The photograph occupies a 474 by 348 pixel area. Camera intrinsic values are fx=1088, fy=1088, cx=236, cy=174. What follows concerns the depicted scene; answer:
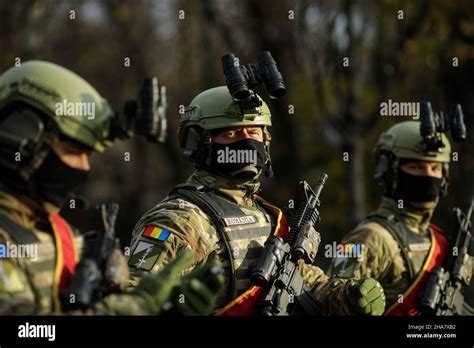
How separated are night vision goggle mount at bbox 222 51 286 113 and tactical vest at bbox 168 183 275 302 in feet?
1.99

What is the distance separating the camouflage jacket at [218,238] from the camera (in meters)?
6.17

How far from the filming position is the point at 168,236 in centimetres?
620

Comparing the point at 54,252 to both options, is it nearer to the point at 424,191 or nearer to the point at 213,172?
the point at 213,172

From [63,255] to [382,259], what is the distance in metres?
3.46

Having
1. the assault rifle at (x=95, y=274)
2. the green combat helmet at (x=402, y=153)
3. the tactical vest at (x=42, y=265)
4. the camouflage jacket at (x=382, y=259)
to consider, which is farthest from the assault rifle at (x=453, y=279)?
the tactical vest at (x=42, y=265)

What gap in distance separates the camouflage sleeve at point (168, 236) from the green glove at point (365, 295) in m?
0.92

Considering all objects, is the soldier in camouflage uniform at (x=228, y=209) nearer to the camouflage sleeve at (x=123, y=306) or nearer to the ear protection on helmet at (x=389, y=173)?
the camouflage sleeve at (x=123, y=306)

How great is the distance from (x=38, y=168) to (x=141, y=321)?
1245 millimetres

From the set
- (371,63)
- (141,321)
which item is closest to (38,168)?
(141,321)

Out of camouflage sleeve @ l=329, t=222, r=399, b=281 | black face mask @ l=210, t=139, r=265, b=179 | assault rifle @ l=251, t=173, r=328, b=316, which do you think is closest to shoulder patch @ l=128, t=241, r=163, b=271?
assault rifle @ l=251, t=173, r=328, b=316

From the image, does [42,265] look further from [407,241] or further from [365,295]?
[407,241]

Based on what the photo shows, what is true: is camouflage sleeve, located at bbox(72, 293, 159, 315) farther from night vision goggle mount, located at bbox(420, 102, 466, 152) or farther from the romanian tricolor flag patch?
night vision goggle mount, located at bbox(420, 102, 466, 152)

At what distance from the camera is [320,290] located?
695cm

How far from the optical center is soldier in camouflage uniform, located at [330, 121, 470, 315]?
25.8 feet
